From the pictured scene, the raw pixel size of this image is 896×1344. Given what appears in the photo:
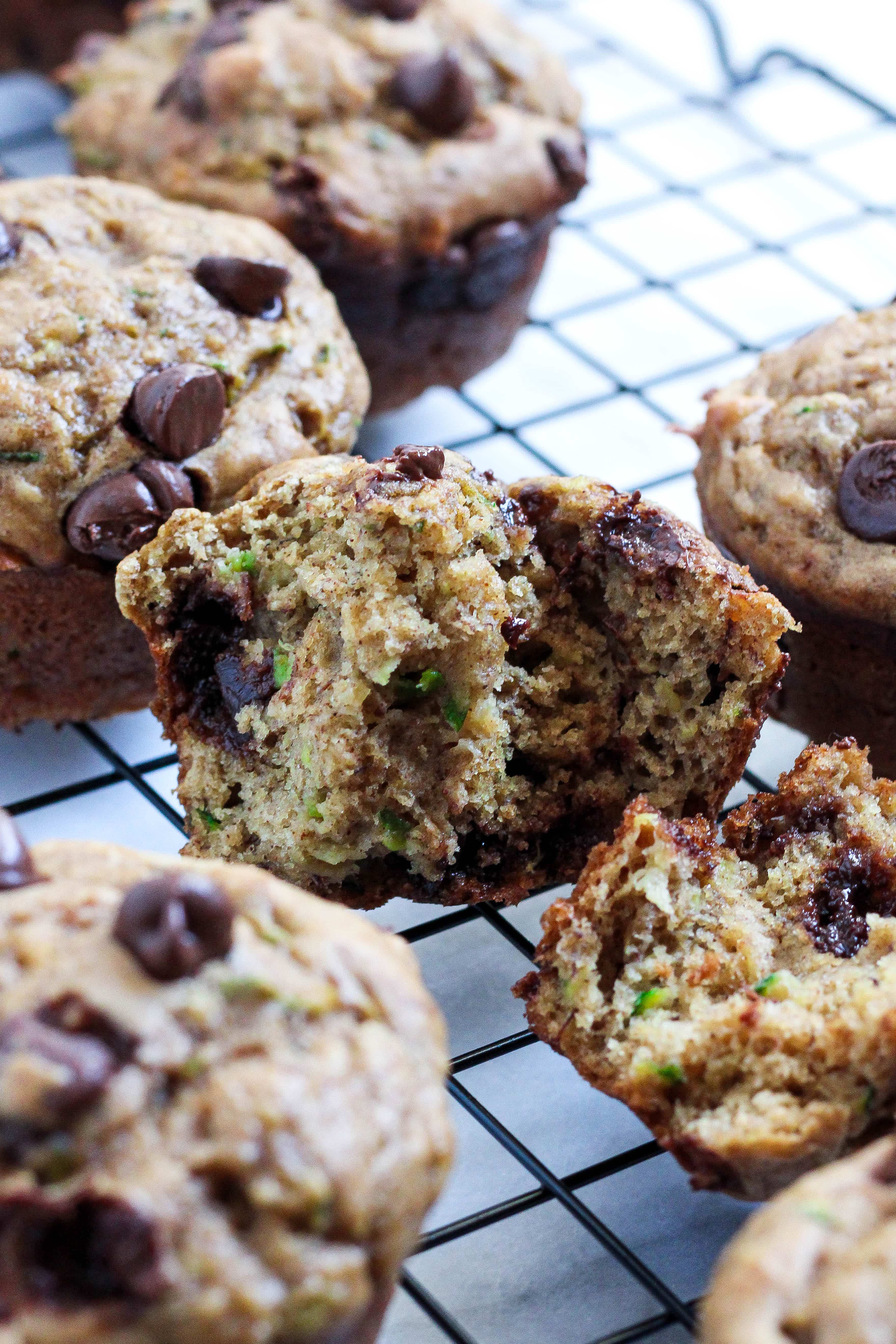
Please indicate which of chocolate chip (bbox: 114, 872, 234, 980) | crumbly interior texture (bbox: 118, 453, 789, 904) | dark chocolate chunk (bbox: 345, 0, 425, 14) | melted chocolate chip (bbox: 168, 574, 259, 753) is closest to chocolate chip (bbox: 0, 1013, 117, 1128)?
chocolate chip (bbox: 114, 872, 234, 980)

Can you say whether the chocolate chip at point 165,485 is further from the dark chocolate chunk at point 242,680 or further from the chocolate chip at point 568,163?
the chocolate chip at point 568,163

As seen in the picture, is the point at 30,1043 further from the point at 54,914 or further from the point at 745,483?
the point at 745,483

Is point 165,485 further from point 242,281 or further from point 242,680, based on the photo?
point 242,281

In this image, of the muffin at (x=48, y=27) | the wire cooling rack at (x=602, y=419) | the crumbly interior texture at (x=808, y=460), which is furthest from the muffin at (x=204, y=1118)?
the muffin at (x=48, y=27)

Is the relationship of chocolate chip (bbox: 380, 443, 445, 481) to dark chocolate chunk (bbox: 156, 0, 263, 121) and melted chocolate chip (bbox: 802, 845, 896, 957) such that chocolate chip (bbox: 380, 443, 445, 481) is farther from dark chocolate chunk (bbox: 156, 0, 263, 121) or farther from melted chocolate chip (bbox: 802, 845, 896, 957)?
dark chocolate chunk (bbox: 156, 0, 263, 121)

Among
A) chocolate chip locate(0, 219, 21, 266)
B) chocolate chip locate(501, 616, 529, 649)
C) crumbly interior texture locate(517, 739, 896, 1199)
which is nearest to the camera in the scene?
crumbly interior texture locate(517, 739, 896, 1199)
